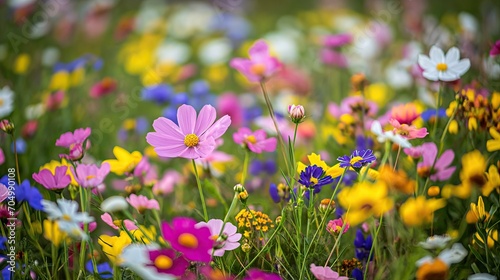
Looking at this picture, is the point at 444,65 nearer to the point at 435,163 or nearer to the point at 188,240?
the point at 435,163

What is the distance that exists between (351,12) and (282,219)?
236cm

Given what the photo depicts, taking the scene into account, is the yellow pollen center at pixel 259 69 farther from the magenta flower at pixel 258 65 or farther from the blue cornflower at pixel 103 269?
the blue cornflower at pixel 103 269

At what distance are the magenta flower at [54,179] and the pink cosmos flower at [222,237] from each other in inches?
8.3

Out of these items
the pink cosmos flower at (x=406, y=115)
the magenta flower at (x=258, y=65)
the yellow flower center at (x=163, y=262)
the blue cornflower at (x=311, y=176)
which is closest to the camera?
the yellow flower center at (x=163, y=262)

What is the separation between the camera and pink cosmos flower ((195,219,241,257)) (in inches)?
27.2

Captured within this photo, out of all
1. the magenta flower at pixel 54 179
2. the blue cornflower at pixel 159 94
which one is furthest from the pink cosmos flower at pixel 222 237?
the blue cornflower at pixel 159 94

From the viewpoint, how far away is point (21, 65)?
4.91 ft

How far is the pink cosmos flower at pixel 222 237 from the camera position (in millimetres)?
690

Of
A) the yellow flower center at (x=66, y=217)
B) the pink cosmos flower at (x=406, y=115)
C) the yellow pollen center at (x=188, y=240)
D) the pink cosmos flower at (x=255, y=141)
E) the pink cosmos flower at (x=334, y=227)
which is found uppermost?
the yellow flower center at (x=66, y=217)

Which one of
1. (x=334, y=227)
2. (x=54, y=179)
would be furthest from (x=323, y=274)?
(x=54, y=179)

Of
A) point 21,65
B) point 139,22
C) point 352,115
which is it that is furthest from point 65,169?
point 139,22

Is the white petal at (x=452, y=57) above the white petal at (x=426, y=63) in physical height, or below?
above

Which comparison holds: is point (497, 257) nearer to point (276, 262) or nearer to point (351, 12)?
point (276, 262)

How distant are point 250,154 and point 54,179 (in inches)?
18.1
